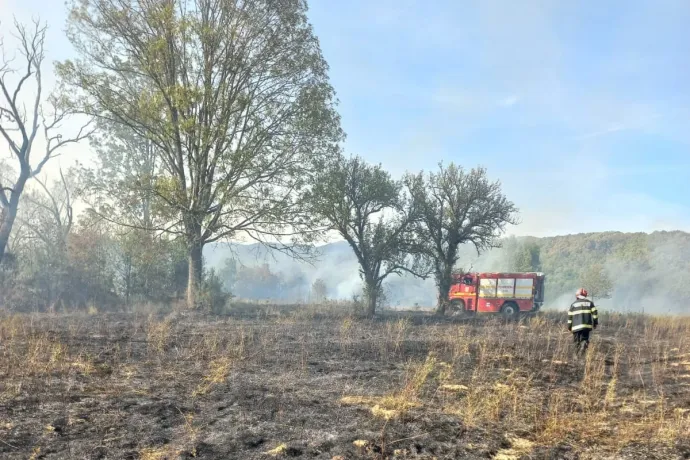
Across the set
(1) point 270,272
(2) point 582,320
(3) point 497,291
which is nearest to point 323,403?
(2) point 582,320

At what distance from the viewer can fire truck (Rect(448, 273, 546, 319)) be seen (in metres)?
30.0

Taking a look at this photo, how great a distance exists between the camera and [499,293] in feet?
101

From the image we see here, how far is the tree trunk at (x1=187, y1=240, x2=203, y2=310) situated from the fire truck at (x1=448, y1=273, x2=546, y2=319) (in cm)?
1655

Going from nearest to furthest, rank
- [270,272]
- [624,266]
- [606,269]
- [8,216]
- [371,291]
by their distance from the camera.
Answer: [8,216], [371,291], [606,269], [624,266], [270,272]

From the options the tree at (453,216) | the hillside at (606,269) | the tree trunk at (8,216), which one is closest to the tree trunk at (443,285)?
the tree at (453,216)

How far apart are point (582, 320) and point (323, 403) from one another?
7.61 metres

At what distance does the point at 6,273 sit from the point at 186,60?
15502mm

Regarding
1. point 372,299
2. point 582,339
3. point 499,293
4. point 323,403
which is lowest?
point 323,403

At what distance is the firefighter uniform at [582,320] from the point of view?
416 inches

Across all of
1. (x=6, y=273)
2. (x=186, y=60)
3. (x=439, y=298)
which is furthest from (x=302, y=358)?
(x=6, y=273)

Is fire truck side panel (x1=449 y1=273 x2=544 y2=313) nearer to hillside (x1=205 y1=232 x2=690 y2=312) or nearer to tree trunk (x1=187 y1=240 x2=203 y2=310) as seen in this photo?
tree trunk (x1=187 y1=240 x2=203 y2=310)

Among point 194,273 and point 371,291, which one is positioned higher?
point 194,273

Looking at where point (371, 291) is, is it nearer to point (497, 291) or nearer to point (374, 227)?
point (374, 227)

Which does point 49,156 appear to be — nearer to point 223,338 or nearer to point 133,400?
point 223,338
